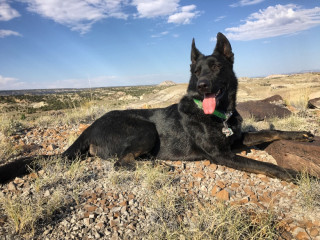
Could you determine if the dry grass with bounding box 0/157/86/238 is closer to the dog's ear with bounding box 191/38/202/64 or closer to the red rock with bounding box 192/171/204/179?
the red rock with bounding box 192/171/204/179

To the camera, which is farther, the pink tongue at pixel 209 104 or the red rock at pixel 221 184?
the pink tongue at pixel 209 104

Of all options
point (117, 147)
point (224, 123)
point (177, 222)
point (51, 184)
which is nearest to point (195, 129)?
point (224, 123)

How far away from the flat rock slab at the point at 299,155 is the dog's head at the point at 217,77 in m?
1.02

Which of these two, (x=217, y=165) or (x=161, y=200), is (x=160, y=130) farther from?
(x=161, y=200)

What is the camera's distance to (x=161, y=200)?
93.3 inches

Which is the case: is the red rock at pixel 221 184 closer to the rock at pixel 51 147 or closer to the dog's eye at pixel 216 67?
the dog's eye at pixel 216 67

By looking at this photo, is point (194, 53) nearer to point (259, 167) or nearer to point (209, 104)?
point (209, 104)

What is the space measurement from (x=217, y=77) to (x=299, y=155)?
1668 mm

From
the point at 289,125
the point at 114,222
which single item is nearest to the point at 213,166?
the point at 114,222

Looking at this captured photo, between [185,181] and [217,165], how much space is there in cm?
77

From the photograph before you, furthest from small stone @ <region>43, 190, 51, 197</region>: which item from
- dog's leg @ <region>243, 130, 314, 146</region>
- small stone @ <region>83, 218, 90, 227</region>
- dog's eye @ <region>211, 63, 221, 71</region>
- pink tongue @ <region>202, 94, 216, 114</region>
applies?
dog's leg @ <region>243, 130, 314, 146</region>

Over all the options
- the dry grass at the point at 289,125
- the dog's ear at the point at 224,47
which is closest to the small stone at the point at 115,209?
the dog's ear at the point at 224,47

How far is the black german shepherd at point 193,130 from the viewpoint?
338 cm

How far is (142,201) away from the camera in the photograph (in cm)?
249
